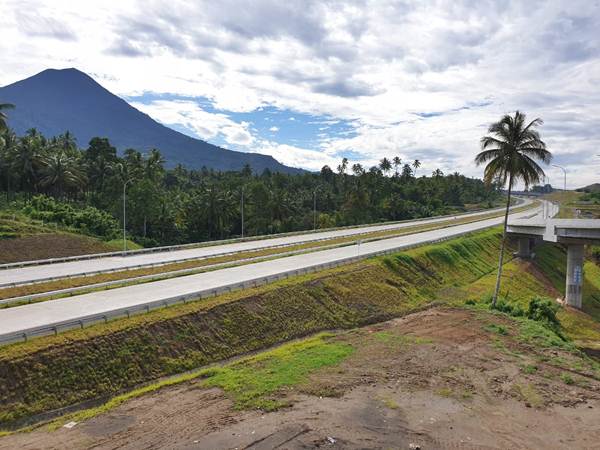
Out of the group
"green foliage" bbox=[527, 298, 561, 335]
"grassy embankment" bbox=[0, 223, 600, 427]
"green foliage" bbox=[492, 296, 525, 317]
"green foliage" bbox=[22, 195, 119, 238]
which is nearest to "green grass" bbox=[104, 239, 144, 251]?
"green foliage" bbox=[22, 195, 119, 238]

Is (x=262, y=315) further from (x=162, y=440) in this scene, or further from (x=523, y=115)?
(x=523, y=115)

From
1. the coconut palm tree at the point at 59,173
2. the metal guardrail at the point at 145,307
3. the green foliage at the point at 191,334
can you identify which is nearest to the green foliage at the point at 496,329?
the green foliage at the point at 191,334

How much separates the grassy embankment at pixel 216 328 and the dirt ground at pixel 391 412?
2241mm

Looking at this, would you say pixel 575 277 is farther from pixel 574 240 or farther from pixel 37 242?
pixel 37 242

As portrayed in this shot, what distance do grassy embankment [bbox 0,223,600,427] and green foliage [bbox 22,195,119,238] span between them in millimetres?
36726

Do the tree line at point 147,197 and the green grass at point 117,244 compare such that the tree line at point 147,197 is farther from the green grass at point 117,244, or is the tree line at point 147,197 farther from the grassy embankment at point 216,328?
the grassy embankment at point 216,328

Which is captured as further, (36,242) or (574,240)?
(36,242)

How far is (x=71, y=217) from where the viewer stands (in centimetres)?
5912

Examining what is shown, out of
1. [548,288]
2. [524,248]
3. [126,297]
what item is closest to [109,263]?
[126,297]

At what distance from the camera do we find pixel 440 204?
437 feet

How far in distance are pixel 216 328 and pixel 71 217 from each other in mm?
43416

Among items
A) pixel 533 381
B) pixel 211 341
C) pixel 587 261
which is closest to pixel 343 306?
pixel 211 341

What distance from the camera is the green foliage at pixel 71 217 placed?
57.8m

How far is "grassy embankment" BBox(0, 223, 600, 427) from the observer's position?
17.3m
